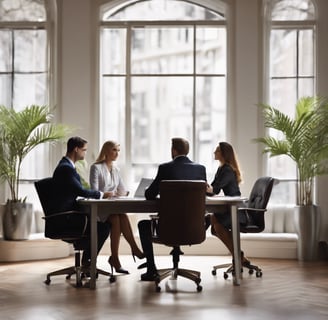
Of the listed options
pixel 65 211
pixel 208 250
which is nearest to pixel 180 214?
pixel 65 211

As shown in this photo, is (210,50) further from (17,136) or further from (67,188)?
(67,188)

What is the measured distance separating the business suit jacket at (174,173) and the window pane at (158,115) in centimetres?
329

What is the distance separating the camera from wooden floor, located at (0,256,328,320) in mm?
5438

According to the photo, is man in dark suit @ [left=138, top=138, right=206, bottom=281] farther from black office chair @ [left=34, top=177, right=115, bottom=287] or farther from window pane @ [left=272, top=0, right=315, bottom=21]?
window pane @ [left=272, top=0, right=315, bottom=21]

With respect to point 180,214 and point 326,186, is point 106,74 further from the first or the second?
point 180,214

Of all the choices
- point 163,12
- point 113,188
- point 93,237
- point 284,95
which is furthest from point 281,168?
point 93,237

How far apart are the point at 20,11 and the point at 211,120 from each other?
2974 mm

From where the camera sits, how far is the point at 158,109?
10.1 meters

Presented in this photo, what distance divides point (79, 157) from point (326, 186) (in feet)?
12.6

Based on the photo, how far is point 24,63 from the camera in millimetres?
9852

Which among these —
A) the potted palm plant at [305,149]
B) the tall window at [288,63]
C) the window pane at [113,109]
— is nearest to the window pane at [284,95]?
the tall window at [288,63]

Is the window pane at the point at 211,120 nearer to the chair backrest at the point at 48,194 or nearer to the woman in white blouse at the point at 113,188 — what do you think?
the woman in white blouse at the point at 113,188

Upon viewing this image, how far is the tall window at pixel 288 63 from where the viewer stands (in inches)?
384

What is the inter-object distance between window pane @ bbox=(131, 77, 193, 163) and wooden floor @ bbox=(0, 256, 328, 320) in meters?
2.47
